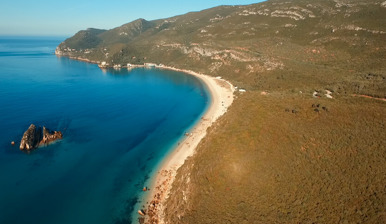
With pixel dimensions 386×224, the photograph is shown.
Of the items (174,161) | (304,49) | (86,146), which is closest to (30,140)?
(86,146)

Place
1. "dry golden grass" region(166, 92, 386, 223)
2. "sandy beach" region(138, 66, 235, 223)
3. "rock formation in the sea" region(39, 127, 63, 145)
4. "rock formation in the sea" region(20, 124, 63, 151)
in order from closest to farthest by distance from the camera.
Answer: "dry golden grass" region(166, 92, 386, 223) → "sandy beach" region(138, 66, 235, 223) → "rock formation in the sea" region(20, 124, 63, 151) → "rock formation in the sea" region(39, 127, 63, 145)

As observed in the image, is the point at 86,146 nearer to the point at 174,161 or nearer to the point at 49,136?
the point at 49,136

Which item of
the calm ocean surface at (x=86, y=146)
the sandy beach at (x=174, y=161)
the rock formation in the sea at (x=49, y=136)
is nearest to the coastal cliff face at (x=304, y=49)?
the sandy beach at (x=174, y=161)

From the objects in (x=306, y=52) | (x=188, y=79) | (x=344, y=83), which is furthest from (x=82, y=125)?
(x=306, y=52)

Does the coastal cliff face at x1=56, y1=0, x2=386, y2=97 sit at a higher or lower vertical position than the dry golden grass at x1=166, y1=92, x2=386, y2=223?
higher

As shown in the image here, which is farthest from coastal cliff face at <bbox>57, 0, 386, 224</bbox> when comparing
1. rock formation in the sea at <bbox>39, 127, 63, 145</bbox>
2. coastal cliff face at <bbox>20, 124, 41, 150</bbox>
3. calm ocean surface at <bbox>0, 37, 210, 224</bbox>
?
coastal cliff face at <bbox>20, 124, 41, 150</bbox>

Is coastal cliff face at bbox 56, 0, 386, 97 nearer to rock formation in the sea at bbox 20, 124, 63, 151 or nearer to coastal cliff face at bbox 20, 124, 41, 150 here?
rock formation in the sea at bbox 20, 124, 63, 151

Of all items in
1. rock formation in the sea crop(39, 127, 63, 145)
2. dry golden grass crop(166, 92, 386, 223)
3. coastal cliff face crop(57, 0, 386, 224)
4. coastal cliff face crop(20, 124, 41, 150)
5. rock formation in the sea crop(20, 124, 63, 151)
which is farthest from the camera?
rock formation in the sea crop(39, 127, 63, 145)
